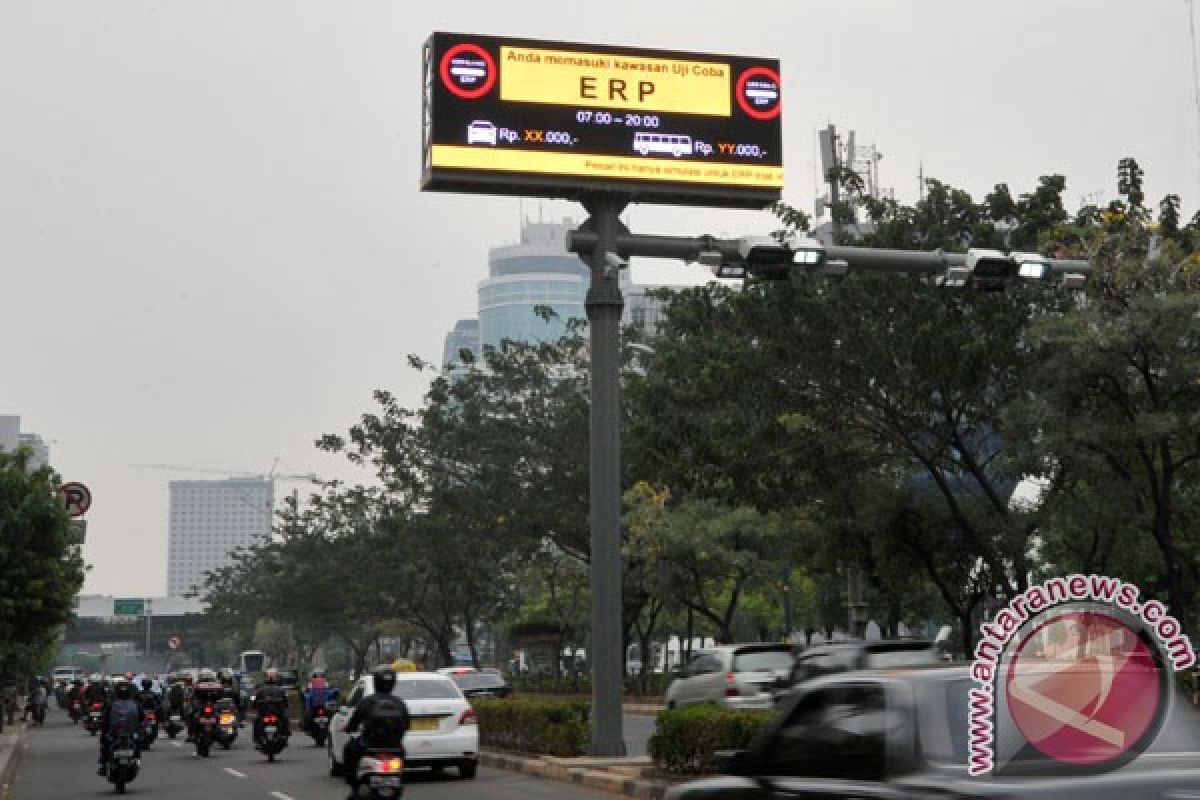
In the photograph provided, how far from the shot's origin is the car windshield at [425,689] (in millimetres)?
22547

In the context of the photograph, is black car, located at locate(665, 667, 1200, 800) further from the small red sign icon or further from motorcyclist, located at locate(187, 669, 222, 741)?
motorcyclist, located at locate(187, 669, 222, 741)

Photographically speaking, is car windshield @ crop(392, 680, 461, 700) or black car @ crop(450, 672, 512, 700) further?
black car @ crop(450, 672, 512, 700)

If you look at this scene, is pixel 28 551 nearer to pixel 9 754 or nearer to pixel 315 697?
pixel 9 754

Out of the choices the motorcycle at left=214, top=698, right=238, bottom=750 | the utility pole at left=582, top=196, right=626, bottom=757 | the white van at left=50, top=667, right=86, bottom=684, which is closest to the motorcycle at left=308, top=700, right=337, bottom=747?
the motorcycle at left=214, top=698, right=238, bottom=750

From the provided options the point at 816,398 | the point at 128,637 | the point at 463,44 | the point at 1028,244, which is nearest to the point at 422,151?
the point at 463,44

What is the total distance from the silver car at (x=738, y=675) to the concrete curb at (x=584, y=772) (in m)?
3.55

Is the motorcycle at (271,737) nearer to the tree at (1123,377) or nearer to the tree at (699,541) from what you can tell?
the tree at (1123,377)

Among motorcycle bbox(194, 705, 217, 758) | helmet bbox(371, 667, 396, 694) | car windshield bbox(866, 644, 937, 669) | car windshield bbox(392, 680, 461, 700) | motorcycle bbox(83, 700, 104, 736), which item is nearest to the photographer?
helmet bbox(371, 667, 396, 694)

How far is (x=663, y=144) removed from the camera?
2431 cm

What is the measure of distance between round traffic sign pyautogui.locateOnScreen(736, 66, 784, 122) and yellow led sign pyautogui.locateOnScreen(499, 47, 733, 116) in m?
0.27

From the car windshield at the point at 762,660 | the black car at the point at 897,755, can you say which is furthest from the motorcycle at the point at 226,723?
the black car at the point at 897,755

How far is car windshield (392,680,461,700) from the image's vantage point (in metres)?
22.5

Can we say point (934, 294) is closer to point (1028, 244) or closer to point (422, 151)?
point (1028, 244)

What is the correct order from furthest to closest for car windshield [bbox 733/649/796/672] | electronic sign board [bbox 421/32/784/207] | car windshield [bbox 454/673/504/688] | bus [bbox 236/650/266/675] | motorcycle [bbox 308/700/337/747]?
bus [bbox 236/650/266/675] < car windshield [bbox 454/673/504/688] < motorcycle [bbox 308/700/337/747] < car windshield [bbox 733/649/796/672] < electronic sign board [bbox 421/32/784/207]
